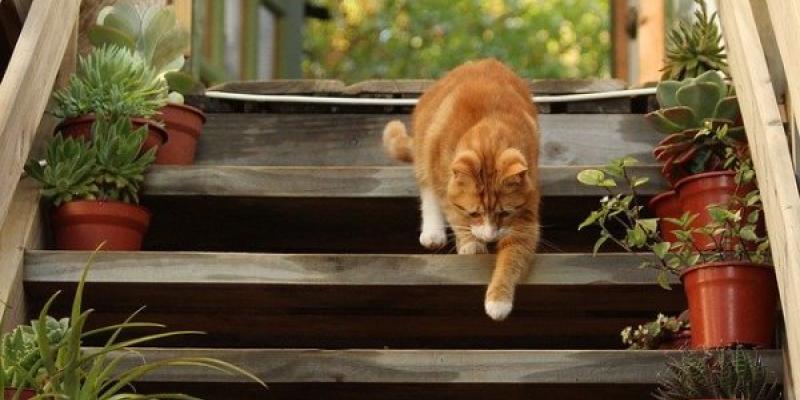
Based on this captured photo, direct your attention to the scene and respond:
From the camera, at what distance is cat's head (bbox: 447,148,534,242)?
11.6 feet

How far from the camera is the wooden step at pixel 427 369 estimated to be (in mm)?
3055

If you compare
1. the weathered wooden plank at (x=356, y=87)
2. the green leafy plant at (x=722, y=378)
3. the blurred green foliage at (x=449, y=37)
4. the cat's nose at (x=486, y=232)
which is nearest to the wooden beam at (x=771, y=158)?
the green leafy plant at (x=722, y=378)

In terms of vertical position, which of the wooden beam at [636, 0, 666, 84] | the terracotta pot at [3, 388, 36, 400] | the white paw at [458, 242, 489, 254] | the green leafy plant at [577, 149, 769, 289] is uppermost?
the wooden beam at [636, 0, 666, 84]

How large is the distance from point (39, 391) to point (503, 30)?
11045mm

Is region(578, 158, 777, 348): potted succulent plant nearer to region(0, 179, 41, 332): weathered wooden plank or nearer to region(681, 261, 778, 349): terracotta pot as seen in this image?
region(681, 261, 778, 349): terracotta pot

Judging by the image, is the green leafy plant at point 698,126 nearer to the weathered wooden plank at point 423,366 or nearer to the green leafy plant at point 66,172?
the weathered wooden plank at point 423,366

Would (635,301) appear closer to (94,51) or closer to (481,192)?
(481,192)

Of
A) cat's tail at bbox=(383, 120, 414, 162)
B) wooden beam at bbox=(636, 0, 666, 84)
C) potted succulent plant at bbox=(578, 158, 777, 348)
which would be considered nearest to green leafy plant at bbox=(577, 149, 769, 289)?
potted succulent plant at bbox=(578, 158, 777, 348)

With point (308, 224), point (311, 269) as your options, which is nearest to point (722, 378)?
point (311, 269)

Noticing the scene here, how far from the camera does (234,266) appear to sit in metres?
3.34

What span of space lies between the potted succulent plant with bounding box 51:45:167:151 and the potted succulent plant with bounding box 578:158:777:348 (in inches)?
45.7

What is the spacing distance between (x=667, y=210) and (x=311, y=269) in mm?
902

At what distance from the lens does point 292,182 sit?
3.74 m

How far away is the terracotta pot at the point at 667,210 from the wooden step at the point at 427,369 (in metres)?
0.56
